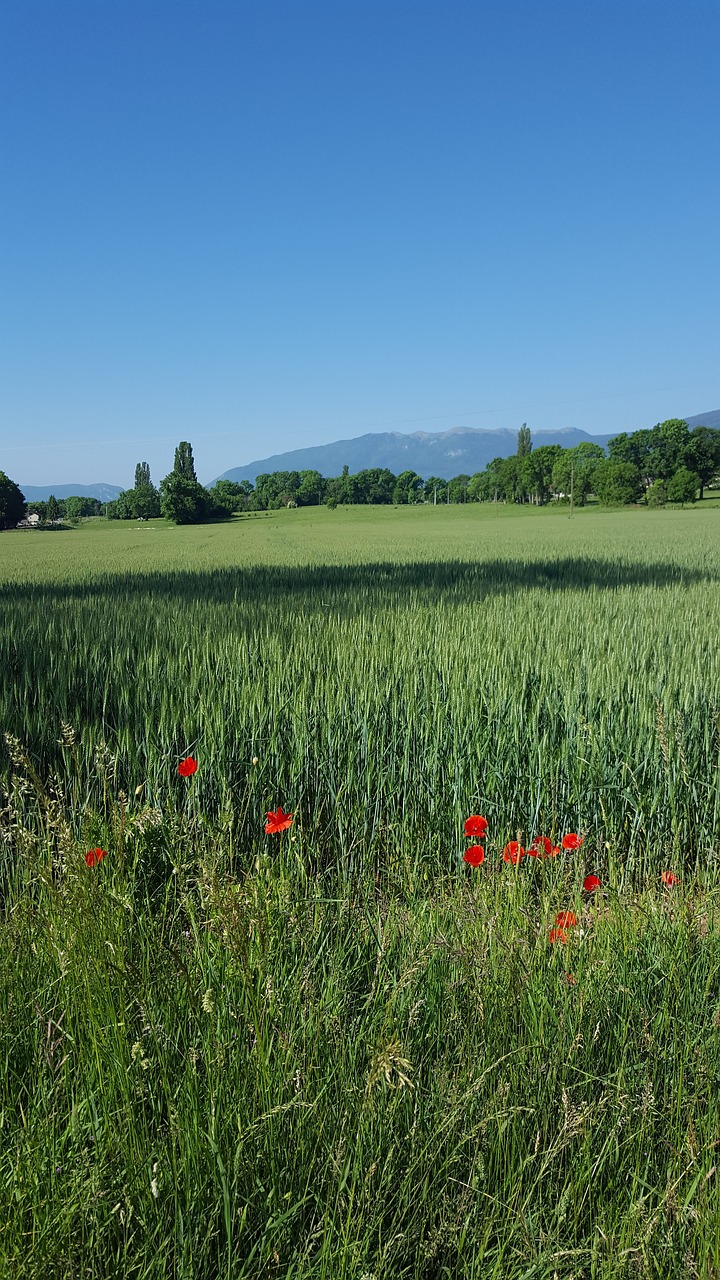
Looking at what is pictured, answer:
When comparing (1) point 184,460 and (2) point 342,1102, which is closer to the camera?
(2) point 342,1102

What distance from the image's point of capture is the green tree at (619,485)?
93.8m

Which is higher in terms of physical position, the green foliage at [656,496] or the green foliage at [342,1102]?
the green foliage at [656,496]

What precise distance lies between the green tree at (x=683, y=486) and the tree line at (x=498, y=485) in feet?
0.41

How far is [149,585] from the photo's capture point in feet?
45.5

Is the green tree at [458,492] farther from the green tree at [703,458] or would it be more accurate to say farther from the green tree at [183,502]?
the green tree at [183,502]

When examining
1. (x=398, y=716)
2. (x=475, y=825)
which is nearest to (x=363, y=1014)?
(x=475, y=825)

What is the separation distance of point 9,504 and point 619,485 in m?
76.6

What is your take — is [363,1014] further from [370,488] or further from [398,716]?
[370,488]

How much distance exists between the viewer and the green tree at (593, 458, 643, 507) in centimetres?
9375

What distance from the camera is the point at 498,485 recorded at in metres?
126

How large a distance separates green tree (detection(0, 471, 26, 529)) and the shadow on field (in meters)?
75.9

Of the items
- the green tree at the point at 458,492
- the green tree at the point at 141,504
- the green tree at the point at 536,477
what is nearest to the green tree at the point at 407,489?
the green tree at the point at 458,492

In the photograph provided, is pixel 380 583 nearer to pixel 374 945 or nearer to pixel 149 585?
pixel 149 585

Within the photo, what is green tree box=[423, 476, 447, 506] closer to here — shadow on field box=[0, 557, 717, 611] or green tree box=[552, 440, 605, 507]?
green tree box=[552, 440, 605, 507]
